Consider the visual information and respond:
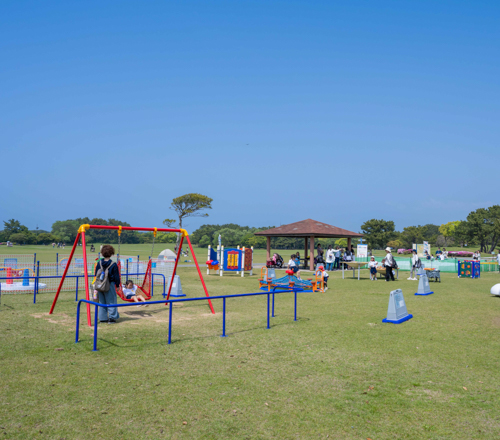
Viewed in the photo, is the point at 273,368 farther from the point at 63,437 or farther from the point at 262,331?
the point at 63,437

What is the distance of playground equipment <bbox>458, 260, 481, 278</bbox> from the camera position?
24.0 metres

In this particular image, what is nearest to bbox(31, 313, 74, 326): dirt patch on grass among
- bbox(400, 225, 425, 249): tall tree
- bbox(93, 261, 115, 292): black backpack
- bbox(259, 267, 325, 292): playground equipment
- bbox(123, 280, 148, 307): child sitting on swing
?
bbox(93, 261, 115, 292): black backpack

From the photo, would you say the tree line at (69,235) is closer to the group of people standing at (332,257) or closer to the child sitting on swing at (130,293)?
the group of people standing at (332,257)

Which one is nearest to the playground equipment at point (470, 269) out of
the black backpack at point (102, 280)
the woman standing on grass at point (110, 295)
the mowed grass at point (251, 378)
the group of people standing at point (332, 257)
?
the group of people standing at point (332, 257)

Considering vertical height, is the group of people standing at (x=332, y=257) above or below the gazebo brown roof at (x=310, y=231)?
below

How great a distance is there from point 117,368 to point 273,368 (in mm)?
2453

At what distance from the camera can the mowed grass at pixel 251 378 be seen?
14.3 ft

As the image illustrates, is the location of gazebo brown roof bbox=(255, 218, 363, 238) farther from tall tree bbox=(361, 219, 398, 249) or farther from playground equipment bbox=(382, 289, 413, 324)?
tall tree bbox=(361, 219, 398, 249)

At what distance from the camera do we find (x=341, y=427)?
4.38 m

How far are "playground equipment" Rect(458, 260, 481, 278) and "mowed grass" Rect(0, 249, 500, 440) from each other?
1575 centimetres

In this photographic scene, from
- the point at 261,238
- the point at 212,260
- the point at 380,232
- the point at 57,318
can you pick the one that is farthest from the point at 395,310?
the point at 261,238

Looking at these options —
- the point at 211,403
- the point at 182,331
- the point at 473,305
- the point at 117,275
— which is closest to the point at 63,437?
the point at 211,403

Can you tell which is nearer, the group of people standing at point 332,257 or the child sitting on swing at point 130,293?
the child sitting on swing at point 130,293

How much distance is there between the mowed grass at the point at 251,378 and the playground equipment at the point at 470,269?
15745 millimetres
